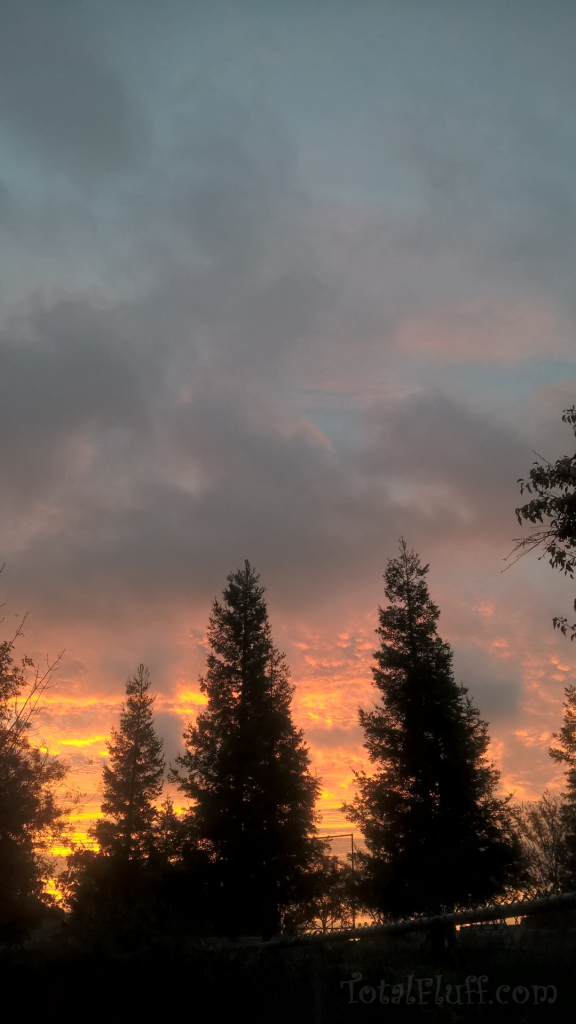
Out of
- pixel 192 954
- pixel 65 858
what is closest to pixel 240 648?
pixel 65 858

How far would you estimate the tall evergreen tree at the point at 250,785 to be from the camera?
25109mm

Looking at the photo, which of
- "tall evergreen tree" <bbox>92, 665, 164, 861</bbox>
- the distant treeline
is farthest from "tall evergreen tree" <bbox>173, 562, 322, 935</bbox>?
"tall evergreen tree" <bbox>92, 665, 164, 861</bbox>

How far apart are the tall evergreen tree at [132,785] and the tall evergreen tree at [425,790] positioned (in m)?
16.3

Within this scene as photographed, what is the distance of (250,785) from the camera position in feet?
88.5

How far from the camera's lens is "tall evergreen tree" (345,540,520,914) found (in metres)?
22.3

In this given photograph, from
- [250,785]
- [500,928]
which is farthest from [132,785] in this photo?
[500,928]

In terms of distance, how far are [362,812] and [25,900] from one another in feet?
39.8

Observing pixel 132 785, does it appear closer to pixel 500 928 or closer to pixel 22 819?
pixel 22 819

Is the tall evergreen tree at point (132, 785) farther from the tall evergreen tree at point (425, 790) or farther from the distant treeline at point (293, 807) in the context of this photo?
the tall evergreen tree at point (425, 790)

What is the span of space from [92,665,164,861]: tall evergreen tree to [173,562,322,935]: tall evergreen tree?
11343mm

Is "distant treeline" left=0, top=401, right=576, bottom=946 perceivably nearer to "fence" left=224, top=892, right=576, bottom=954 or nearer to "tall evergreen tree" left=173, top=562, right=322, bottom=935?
"tall evergreen tree" left=173, top=562, right=322, bottom=935

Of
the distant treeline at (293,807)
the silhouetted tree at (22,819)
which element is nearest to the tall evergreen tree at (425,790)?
the distant treeline at (293,807)

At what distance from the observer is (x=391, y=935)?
790 cm

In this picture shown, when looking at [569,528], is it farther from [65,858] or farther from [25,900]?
[65,858]
